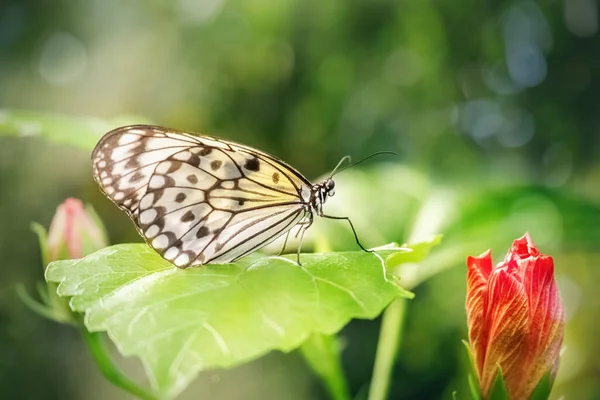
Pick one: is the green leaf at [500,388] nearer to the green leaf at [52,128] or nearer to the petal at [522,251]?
the petal at [522,251]

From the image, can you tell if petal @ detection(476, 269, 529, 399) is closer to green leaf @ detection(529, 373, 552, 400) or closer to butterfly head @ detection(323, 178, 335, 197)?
green leaf @ detection(529, 373, 552, 400)

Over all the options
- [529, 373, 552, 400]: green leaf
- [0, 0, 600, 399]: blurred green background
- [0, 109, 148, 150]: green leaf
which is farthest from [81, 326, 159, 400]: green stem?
[0, 0, 600, 399]: blurred green background

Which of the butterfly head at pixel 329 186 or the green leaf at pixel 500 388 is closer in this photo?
the green leaf at pixel 500 388

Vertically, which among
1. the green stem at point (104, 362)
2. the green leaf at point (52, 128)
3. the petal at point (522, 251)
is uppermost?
the petal at point (522, 251)

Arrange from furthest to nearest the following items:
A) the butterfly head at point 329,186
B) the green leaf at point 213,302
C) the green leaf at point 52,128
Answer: the green leaf at point 52,128
the butterfly head at point 329,186
the green leaf at point 213,302

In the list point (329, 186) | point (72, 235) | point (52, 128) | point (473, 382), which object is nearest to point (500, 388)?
point (473, 382)

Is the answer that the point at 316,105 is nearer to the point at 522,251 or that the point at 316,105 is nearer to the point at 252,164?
the point at 252,164

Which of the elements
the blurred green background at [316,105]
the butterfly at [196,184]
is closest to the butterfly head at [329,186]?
the butterfly at [196,184]
